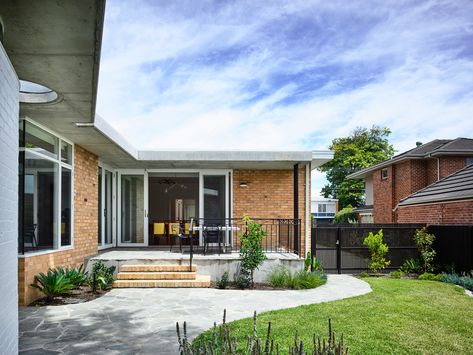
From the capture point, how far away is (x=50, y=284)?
6.74m

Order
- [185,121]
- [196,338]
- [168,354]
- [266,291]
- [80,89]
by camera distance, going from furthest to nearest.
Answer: [185,121] < [266,291] < [80,89] < [196,338] < [168,354]

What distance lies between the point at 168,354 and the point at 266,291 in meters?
3.92

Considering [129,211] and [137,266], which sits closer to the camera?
[137,266]

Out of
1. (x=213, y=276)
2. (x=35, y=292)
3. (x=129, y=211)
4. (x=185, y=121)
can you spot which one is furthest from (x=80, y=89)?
(x=185, y=121)

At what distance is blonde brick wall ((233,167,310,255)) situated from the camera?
38.3ft

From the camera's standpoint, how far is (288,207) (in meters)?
11.7

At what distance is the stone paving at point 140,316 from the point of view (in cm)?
453

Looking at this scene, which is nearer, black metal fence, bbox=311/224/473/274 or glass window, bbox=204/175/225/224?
black metal fence, bbox=311/224/473/274

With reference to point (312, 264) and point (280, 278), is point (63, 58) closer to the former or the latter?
point (280, 278)

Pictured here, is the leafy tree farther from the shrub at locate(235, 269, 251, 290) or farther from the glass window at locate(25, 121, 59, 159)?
the glass window at locate(25, 121, 59, 159)

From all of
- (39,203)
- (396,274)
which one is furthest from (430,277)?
(39,203)

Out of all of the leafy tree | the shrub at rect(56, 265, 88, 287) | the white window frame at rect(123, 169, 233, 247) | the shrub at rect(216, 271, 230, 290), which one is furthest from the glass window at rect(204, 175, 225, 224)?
the leafy tree

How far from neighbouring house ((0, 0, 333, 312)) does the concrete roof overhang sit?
13 millimetres

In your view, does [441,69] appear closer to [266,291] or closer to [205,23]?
[205,23]
